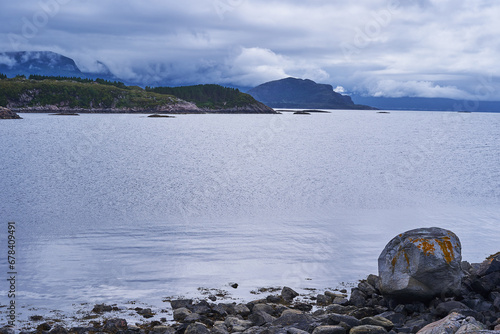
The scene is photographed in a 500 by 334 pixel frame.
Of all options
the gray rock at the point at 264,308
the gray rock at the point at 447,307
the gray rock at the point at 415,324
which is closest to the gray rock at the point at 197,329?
the gray rock at the point at 264,308

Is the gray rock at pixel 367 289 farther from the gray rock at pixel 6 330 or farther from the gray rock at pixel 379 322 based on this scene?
the gray rock at pixel 6 330

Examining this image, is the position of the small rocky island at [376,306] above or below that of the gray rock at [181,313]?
above

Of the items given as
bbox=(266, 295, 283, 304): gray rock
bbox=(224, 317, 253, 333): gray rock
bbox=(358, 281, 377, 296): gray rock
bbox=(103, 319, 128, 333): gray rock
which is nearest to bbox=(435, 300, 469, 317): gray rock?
bbox=(358, 281, 377, 296): gray rock

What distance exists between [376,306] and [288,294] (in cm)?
291

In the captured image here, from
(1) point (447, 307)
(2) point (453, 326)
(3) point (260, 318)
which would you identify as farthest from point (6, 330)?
(1) point (447, 307)

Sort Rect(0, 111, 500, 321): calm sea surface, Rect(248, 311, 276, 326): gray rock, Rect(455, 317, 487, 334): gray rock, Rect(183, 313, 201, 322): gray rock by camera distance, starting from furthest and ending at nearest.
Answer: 1. Rect(0, 111, 500, 321): calm sea surface
2. Rect(183, 313, 201, 322): gray rock
3. Rect(248, 311, 276, 326): gray rock
4. Rect(455, 317, 487, 334): gray rock

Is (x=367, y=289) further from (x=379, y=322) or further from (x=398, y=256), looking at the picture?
(x=379, y=322)

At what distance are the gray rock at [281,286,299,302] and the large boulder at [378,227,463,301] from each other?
2.95m

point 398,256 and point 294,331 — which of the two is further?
point 398,256

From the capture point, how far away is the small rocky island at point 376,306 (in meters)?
11.8

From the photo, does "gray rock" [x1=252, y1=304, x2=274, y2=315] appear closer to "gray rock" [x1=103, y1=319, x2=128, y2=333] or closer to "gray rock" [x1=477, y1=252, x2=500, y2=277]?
"gray rock" [x1=103, y1=319, x2=128, y2=333]

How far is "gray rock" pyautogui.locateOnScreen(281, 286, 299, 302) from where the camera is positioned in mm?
14891

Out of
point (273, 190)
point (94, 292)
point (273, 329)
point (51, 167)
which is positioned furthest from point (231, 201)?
point (51, 167)

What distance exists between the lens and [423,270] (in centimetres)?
1321
